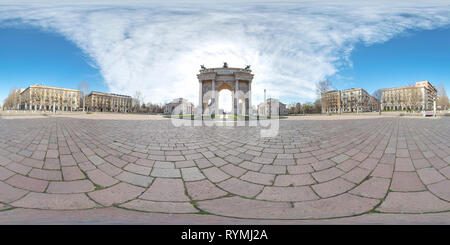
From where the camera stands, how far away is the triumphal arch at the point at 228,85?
33688mm

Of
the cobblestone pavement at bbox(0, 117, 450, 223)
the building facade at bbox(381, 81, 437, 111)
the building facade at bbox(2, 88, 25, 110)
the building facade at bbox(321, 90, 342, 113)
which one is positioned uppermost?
the building facade at bbox(321, 90, 342, 113)

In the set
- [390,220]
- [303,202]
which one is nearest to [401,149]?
[390,220]

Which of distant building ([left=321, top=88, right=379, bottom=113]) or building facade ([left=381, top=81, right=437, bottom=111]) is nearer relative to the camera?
building facade ([left=381, top=81, right=437, bottom=111])

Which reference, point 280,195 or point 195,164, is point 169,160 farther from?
point 280,195

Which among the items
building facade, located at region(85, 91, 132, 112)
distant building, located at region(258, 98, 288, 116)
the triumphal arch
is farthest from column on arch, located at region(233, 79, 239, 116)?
building facade, located at region(85, 91, 132, 112)

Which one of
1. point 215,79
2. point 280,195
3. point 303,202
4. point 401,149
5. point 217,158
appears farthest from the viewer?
point 215,79

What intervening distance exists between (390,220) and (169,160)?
8.55ft

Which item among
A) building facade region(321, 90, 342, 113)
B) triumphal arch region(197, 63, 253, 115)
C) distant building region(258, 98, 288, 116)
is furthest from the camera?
building facade region(321, 90, 342, 113)

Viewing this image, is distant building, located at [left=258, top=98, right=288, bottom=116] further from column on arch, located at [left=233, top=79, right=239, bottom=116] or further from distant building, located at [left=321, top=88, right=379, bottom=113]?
distant building, located at [left=321, top=88, right=379, bottom=113]

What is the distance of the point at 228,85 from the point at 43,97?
28461mm

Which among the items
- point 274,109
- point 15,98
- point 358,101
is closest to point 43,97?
point 15,98

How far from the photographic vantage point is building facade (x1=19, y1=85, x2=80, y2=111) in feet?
29.2

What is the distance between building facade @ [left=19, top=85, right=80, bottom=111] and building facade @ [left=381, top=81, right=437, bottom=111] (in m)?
24.6
